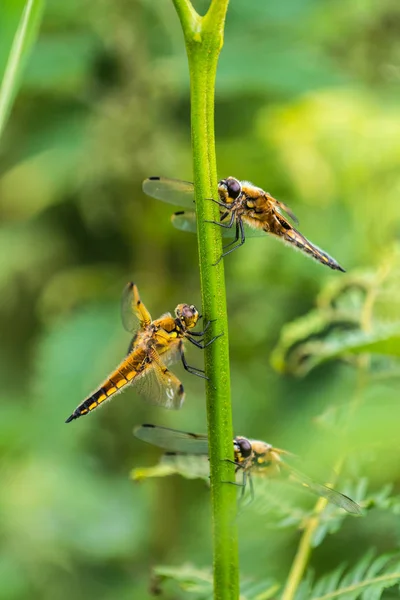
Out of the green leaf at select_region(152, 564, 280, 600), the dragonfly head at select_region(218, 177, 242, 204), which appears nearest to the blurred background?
the green leaf at select_region(152, 564, 280, 600)

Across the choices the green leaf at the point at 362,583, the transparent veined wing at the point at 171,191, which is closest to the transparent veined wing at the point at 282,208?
the transparent veined wing at the point at 171,191

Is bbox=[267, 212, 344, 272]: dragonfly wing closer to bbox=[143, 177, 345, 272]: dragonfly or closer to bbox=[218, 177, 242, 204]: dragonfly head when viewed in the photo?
bbox=[143, 177, 345, 272]: dragonfly

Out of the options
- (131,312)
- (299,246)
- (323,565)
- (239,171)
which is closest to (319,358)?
(299,246)

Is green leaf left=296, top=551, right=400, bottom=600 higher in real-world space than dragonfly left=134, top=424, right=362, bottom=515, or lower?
lower

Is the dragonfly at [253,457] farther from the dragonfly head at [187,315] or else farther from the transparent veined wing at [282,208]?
the transparent veined wing at [282,208]

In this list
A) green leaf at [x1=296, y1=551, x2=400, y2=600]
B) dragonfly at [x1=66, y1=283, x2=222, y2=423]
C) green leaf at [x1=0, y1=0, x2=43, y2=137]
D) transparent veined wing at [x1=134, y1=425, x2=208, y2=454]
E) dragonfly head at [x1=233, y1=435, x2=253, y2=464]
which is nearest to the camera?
green leaf at [x1=0, y1=0, x2=43, y2=137]

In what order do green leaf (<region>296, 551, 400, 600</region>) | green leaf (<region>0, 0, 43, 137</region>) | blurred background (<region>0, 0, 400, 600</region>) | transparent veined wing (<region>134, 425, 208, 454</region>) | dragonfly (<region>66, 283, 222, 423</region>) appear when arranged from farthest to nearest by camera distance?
blurred background (<region>0, 0, 400, 600</region>) → transparent veined wing (<region>134, 425, 208, 454</region>) → dragonfly (<region>66, 283, 222, 423</region>) → green leaf (<region>296, 551, 400, 600</region>) → green leaf (<region>0, 0, 43, 137</region>)

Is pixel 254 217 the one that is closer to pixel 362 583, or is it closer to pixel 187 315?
pixel 187 315
